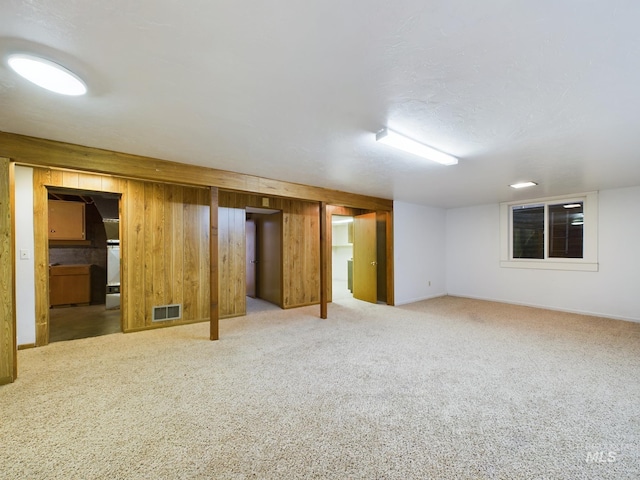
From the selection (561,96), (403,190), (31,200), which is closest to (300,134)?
(561,96)

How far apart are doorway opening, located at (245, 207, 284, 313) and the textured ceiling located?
289cm

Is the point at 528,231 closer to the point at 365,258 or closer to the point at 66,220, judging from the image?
the point at 365,258

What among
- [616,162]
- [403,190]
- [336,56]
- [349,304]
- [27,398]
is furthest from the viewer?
[349,304]

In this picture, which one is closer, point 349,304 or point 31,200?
point 31,200

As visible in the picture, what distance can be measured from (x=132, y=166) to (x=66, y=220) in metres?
4.47

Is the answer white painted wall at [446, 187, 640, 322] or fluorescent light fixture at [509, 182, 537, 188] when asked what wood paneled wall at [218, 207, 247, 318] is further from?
white painted wall at [446, 187, 640, 322]

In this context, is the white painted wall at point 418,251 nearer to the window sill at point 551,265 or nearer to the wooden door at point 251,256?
the window sill at point 551,265

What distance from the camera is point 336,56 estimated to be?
4.43 ft

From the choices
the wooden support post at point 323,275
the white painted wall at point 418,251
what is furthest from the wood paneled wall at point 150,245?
the white painted wall at point 418,251

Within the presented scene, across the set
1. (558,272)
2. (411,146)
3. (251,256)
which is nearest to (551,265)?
(558,272)

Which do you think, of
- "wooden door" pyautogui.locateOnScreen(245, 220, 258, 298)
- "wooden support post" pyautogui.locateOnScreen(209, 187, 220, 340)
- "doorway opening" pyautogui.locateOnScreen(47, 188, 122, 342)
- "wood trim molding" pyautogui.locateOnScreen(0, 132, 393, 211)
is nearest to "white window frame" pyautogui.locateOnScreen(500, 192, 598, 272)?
"wood trim molding" pyautogui.locateOnScreen(0, 132, 393, 211)

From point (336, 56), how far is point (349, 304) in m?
4.88

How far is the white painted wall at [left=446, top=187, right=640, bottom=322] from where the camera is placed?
437 cm

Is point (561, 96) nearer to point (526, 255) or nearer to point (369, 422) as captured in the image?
point (369, 422)
